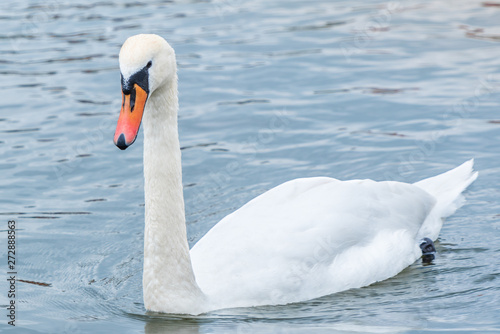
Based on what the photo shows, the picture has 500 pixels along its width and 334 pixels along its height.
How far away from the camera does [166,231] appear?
22.0 feet

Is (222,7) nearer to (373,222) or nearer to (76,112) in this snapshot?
(76,112)

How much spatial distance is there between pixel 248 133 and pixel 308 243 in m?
4.33

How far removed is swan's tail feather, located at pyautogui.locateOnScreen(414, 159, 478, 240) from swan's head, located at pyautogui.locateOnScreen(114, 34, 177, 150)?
3.46 m

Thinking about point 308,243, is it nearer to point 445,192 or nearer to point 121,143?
point 121,143

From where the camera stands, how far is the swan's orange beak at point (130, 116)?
18.9 feet

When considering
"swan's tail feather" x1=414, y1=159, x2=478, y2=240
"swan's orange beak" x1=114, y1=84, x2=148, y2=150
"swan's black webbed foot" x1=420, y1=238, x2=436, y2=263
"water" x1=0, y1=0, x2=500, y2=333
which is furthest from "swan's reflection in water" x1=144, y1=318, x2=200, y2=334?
"swan's tail feather" x1=414, y1=159, x2=478, y2=240

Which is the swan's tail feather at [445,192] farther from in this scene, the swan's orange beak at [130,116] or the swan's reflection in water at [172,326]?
the swan's orange beak at [130,116]

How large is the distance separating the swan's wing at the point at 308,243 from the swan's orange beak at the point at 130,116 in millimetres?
1608

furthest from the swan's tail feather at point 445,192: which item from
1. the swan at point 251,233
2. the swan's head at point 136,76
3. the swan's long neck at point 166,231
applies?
the swan's head at point 136,76

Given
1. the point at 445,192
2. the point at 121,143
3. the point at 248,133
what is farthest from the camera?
the point at 248,133

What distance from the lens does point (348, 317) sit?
6.91 metres

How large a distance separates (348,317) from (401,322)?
40 centimetres

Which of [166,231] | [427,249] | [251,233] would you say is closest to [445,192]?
[427,249]

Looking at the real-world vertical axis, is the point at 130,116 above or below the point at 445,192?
above
